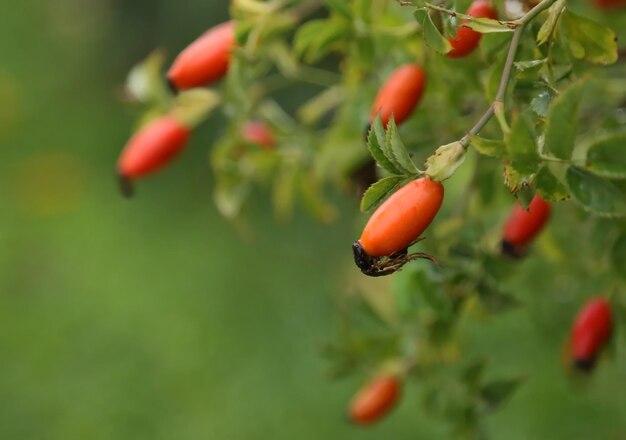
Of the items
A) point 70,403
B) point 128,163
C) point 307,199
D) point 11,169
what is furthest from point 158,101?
point 11,169

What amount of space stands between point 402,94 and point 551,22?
20 cm

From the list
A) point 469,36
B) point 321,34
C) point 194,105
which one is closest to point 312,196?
point 194,105

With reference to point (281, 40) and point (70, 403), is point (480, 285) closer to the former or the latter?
point (281, 40)

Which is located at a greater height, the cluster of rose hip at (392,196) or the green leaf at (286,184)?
the cluster of rose hip at (392,196)

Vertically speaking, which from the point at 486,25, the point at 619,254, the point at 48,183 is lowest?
the point at 48,183

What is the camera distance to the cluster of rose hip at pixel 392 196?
2.48ft

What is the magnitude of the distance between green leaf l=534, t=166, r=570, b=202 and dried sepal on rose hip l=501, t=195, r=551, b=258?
0.27 metres

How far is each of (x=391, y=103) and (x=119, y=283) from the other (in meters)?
2.40

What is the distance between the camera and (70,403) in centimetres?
275

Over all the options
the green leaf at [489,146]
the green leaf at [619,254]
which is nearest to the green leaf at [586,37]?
the green leaf at [489,146]

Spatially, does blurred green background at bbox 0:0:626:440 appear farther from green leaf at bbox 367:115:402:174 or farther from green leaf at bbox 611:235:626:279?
green leaf at bbox 367:115:402:174

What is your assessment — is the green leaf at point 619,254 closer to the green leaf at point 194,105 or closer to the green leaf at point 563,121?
the green leaf at point 563,121

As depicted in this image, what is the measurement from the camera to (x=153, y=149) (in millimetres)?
1236

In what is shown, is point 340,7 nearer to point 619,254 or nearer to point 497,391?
point 619,254
